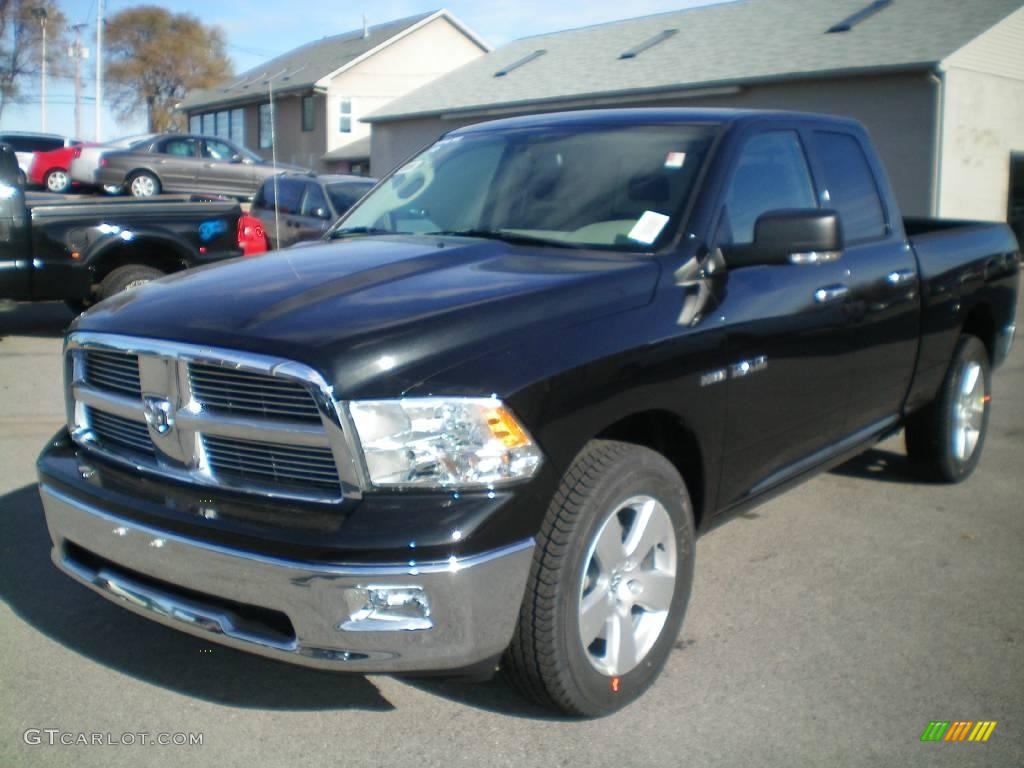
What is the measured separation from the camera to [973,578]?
14.7ft

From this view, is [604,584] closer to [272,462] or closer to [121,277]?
[272,462]

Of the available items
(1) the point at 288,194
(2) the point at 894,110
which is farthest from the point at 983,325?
(2) the point at 894,110

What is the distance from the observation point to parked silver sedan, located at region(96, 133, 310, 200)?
2327 centimetres

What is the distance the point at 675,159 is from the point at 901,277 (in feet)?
4.68

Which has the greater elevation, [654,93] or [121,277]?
[654,93]

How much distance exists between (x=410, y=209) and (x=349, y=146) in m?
32.7

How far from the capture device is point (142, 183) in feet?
77.8

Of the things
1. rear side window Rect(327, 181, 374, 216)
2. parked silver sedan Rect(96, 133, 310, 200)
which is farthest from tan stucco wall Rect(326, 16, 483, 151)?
rear side window Rect(327, 181, 374, 216)

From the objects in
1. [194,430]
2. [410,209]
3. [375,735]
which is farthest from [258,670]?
[410,209]

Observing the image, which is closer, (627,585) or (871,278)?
(627,585)

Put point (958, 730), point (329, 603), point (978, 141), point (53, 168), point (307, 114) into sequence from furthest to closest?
point (307, 114) → point (53, 168) → point (978, 141) → point (958, 730) → point (329, 603)

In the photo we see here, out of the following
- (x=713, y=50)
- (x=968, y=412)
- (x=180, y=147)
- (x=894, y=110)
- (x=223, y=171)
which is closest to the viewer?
(x=968, y=412)

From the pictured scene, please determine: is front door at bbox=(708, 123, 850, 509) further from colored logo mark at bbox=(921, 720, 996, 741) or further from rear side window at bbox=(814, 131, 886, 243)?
colored logo mark at bbox=(921, 720, 996, 741)

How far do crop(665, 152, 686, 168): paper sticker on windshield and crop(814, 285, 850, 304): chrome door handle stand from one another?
2.40 ft
